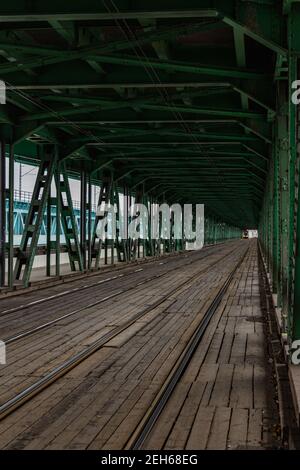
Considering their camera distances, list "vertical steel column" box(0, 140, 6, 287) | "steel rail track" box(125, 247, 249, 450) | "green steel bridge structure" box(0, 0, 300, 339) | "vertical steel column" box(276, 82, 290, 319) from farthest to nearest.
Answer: "vertical steel column" box(0, 140, 6, 287) < "vertical steel column" box(276, 82, 290, 319) < "green steel bridge structure" box(0, 0, 300, 339) < "steel rail track" box(125, 247, 249, 450)

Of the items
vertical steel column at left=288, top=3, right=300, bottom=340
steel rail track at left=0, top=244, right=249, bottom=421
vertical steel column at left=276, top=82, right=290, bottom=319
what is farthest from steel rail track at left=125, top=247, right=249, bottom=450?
vertical steel column at left=276, top=82, right=290, bottom=319

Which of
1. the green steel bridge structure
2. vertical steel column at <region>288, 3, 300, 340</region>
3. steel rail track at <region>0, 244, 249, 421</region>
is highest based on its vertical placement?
the green steel bridge structure

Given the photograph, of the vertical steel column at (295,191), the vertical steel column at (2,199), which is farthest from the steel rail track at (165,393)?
the vertical steel column at (2,199)

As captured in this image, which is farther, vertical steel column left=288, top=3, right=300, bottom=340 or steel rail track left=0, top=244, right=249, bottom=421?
vertical steel column left=288, top=3, right=300, bottom=340

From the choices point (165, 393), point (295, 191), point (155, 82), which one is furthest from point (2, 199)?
point (295, 191)

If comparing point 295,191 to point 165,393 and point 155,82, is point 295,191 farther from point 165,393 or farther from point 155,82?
point 155,82

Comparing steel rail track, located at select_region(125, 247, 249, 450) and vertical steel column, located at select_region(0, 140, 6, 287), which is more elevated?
vertical steel column, located at select_region(0, 140, 6, 287)

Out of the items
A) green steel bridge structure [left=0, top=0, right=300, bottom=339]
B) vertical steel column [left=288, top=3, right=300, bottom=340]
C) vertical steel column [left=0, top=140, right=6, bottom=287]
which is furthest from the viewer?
vertical steel column [left=0, top=140, right=6, bottom=287]

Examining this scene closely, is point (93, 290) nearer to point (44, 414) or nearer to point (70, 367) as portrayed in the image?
point (70, 367)

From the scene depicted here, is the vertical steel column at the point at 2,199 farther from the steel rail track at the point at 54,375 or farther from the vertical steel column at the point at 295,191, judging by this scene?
the vertical steel column at the point at 295,191

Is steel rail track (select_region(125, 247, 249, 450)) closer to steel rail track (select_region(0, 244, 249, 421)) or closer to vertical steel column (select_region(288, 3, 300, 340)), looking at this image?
steel rail track (select_region(0, 244, 249, 421))

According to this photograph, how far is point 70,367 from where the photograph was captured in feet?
29.8

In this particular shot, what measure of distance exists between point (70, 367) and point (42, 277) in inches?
597
